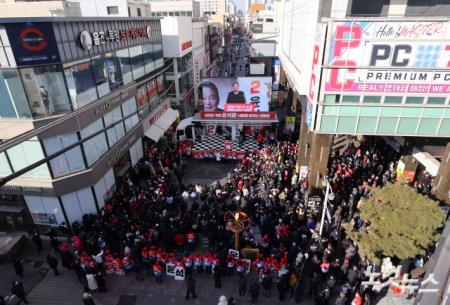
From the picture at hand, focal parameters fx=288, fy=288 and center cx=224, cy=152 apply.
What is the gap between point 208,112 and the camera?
24094mm

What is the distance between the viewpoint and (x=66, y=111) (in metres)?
13.5

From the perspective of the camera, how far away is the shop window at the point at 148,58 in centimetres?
2211

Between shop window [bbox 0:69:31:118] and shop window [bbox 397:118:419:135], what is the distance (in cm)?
1778

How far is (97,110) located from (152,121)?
8.14 m

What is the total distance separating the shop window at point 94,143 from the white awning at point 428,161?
18.7 m

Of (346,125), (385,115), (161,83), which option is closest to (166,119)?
(161,83)

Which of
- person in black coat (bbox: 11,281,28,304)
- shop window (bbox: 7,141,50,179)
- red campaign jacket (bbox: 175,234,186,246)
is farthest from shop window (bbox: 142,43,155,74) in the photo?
person in black coat (bbox: 11,281,28,304)

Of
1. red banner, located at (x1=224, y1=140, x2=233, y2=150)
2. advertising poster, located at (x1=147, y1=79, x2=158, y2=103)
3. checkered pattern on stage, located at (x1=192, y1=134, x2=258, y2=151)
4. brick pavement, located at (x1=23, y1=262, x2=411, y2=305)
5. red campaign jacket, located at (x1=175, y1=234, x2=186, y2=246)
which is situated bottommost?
brick pavement, located at (x1=23, y1=262, x2=411, y2=305)

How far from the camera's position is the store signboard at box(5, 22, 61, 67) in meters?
11.2

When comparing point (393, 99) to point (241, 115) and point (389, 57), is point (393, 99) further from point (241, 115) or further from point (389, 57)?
point (241, 115)

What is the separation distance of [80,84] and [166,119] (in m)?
11.7

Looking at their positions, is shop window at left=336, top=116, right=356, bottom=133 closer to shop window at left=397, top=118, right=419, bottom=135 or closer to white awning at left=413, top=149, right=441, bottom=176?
shop window at left=397, top=118, right=419, bottom=135

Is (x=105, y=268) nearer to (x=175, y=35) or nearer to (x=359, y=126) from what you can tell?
(x=359, y=126)

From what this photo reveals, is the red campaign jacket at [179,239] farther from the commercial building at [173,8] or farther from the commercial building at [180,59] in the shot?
the commercial building at [173,8]
